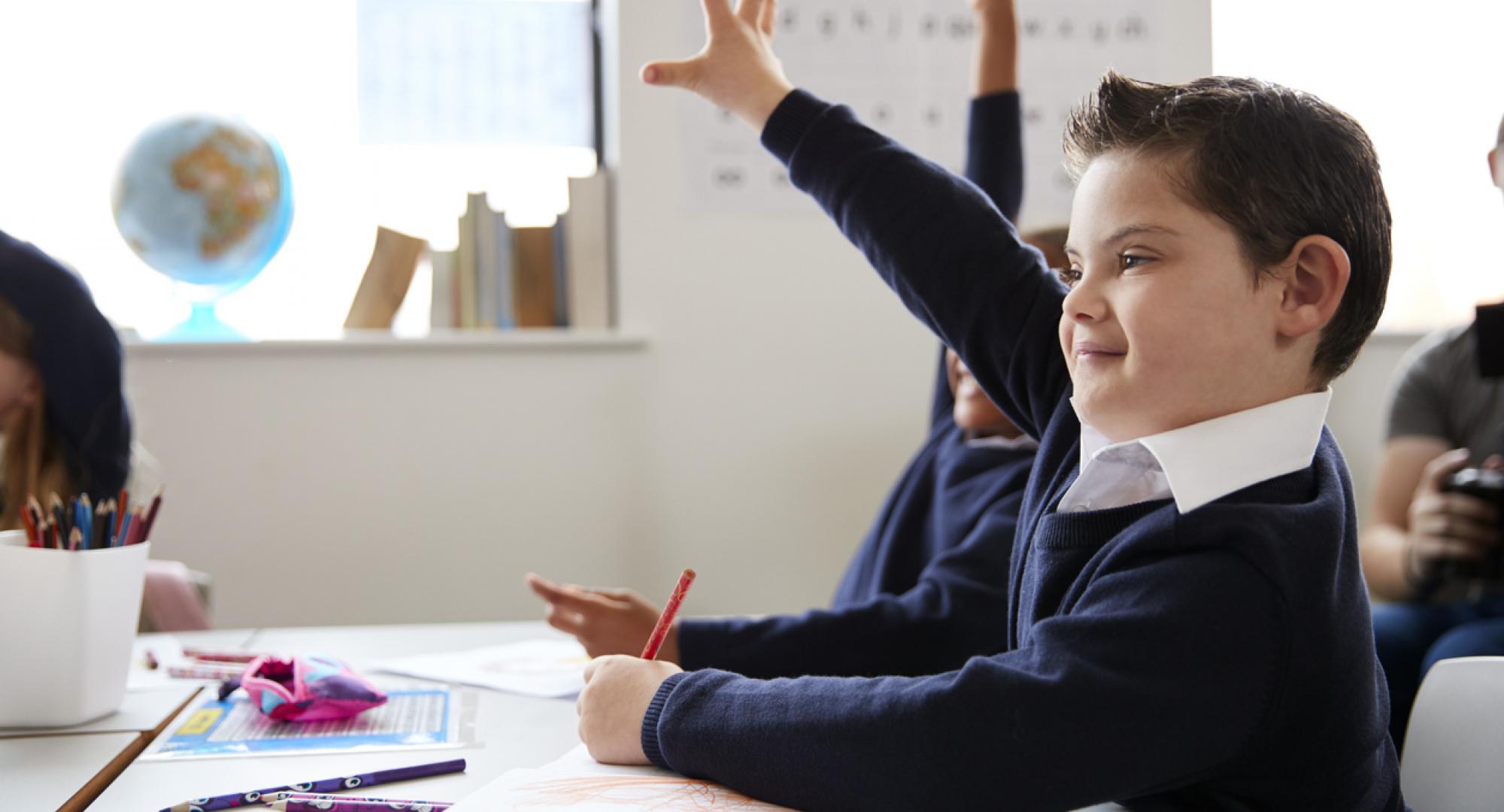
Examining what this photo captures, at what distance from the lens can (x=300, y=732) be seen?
2.90 feet

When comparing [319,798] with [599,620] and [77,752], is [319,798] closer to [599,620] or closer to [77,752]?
[77,752]

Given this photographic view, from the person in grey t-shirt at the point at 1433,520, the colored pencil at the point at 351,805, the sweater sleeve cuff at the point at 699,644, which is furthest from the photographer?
the person in grey t-shirt at the point at 1433,520

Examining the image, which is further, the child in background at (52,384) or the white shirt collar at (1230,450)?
the child in background at (52,384)

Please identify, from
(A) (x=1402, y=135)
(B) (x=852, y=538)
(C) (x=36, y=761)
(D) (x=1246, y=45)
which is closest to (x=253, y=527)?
(B) (x=852, y=538)

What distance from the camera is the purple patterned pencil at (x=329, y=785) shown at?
0.69 m

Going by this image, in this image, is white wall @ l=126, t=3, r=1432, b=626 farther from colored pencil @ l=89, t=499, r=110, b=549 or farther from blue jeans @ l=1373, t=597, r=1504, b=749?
colored pencil @ l=89, t=499, r=110, b=549

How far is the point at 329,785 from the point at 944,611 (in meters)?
0.57

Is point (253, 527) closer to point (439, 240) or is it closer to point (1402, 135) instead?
point (439, 240)

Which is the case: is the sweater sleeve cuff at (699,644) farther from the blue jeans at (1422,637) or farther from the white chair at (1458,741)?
the blue jeans at (1422,637)

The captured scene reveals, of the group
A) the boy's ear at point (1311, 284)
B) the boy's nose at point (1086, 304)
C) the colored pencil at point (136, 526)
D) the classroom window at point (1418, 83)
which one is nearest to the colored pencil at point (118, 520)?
the colored pencil at point (136, 526)

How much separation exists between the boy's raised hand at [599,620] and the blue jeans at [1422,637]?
1106 millimetres

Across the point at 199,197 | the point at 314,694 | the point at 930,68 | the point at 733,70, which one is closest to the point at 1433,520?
the point at 733,70

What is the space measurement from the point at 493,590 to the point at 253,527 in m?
0.48

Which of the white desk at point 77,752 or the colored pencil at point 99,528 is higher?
the colored pencil at point 99,528
